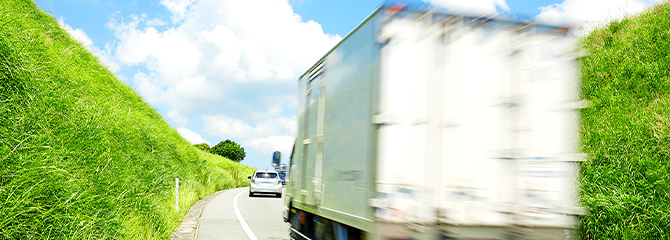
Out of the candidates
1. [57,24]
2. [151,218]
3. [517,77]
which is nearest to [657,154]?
[517,77]

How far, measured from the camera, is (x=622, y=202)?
8.36 meters

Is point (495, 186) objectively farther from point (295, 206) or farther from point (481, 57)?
point (295, 206)

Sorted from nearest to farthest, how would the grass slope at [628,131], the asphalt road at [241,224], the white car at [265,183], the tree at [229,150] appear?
the grass slope at [628,131]
the asphalt road at [241,224]
the white car at [265,183]
the tree at [229,150]

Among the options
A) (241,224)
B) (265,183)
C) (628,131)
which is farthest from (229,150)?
(628,131)

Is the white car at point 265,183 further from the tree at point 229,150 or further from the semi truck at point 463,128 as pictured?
the tree at point 229,150

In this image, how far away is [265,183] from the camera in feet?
82.6

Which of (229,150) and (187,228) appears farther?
(229,150)

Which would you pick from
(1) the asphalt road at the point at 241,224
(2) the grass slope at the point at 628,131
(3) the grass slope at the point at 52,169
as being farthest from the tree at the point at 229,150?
(3) the grass slope at the point at 52,169

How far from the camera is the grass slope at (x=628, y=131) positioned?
8.27m

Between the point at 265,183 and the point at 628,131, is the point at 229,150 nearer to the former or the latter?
the point at 265,183

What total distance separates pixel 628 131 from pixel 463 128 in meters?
9.17

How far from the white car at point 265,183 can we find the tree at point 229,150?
8667 cm

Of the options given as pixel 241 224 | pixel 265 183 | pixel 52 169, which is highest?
pixel 52 169

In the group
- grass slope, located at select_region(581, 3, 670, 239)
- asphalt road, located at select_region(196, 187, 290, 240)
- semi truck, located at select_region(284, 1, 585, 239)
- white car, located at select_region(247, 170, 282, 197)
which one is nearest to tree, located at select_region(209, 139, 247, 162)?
white car, located at select_region(247, 170, 282, 197)
